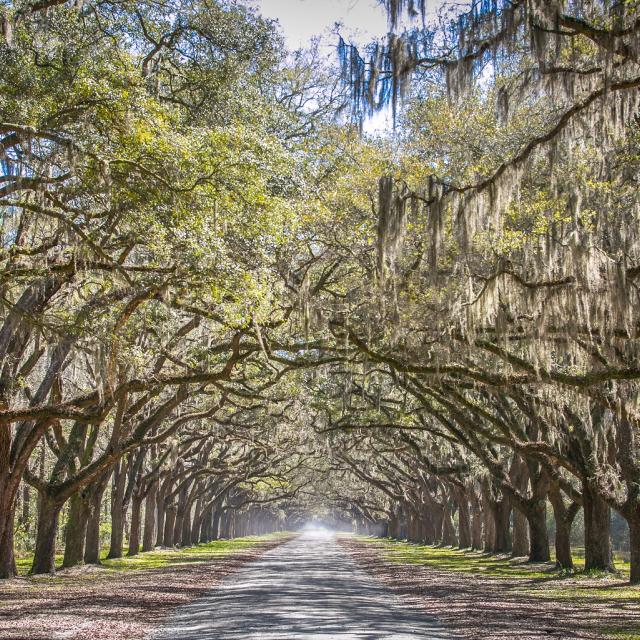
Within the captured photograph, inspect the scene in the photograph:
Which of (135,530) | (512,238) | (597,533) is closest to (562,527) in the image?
(597,533)

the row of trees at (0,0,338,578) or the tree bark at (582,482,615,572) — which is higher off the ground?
the row of trees at (0,0,338,578)

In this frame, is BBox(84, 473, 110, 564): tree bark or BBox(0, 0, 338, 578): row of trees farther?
BBox(84, 473, 110, 564): tree bark

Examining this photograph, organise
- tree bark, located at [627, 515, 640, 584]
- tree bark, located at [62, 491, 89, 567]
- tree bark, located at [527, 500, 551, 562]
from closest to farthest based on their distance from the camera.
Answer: tree bark, located at [627, 515, 640, 584] < tree bark, located at [62, 491, 89, 567] < tree bark, located at [527, 500, 551, 562]

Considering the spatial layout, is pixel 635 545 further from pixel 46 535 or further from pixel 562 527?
pixel 46 535

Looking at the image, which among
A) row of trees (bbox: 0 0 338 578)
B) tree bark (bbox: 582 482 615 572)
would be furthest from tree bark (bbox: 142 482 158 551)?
tree bark (bbox: 582 482 615 572)

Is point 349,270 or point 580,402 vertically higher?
point 349,270

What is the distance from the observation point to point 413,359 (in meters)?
14.8

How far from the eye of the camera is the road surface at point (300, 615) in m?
9.41

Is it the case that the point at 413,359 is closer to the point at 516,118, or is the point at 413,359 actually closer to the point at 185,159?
the point at 516,118

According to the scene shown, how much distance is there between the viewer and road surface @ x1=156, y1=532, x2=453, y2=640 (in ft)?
30.9

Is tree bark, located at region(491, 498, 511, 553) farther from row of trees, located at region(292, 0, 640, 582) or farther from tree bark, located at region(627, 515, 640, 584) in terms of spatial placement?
tree bark, located at region(627, 515, 640, 584)

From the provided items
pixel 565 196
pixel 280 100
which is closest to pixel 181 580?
pixel 280 100

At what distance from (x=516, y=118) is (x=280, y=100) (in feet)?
16.3

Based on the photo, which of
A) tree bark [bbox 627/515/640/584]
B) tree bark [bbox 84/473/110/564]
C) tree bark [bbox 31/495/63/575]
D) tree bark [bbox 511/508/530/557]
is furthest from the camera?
tree bark [bbox 511/508/530/557]
